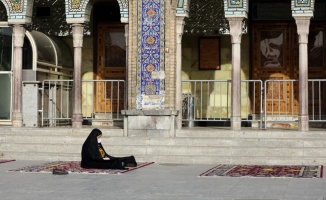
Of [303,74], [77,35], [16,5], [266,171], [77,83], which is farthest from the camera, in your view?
[16,5]

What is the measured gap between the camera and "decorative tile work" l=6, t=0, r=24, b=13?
16.4m

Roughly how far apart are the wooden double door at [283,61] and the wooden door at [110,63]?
341cm

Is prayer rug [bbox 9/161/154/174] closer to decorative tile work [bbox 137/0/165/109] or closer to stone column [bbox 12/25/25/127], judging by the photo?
decorative tile work [bbox 137/0/165/109]

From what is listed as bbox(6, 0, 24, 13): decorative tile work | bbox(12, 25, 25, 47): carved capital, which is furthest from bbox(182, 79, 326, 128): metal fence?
bbox(6, 0, 24, 13): decorative tile work

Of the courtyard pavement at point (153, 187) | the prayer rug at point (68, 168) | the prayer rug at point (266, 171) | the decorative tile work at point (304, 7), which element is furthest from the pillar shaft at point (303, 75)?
the courtyard pavement at point (153, 187)

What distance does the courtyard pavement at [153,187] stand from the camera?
29.2ft

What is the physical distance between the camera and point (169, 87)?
15328 mm

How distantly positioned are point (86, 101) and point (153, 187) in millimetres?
8520

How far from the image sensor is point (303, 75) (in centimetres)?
1514

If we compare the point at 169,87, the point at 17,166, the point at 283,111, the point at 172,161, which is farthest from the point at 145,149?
the point at 283,111

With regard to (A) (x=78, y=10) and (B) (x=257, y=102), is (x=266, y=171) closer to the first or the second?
(B) (x=257, y=102)

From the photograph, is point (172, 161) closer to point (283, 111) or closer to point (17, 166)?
point (17, 166)

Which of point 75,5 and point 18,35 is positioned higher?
point 75,5

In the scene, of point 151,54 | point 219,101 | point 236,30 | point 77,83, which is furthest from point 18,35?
point 219,101
